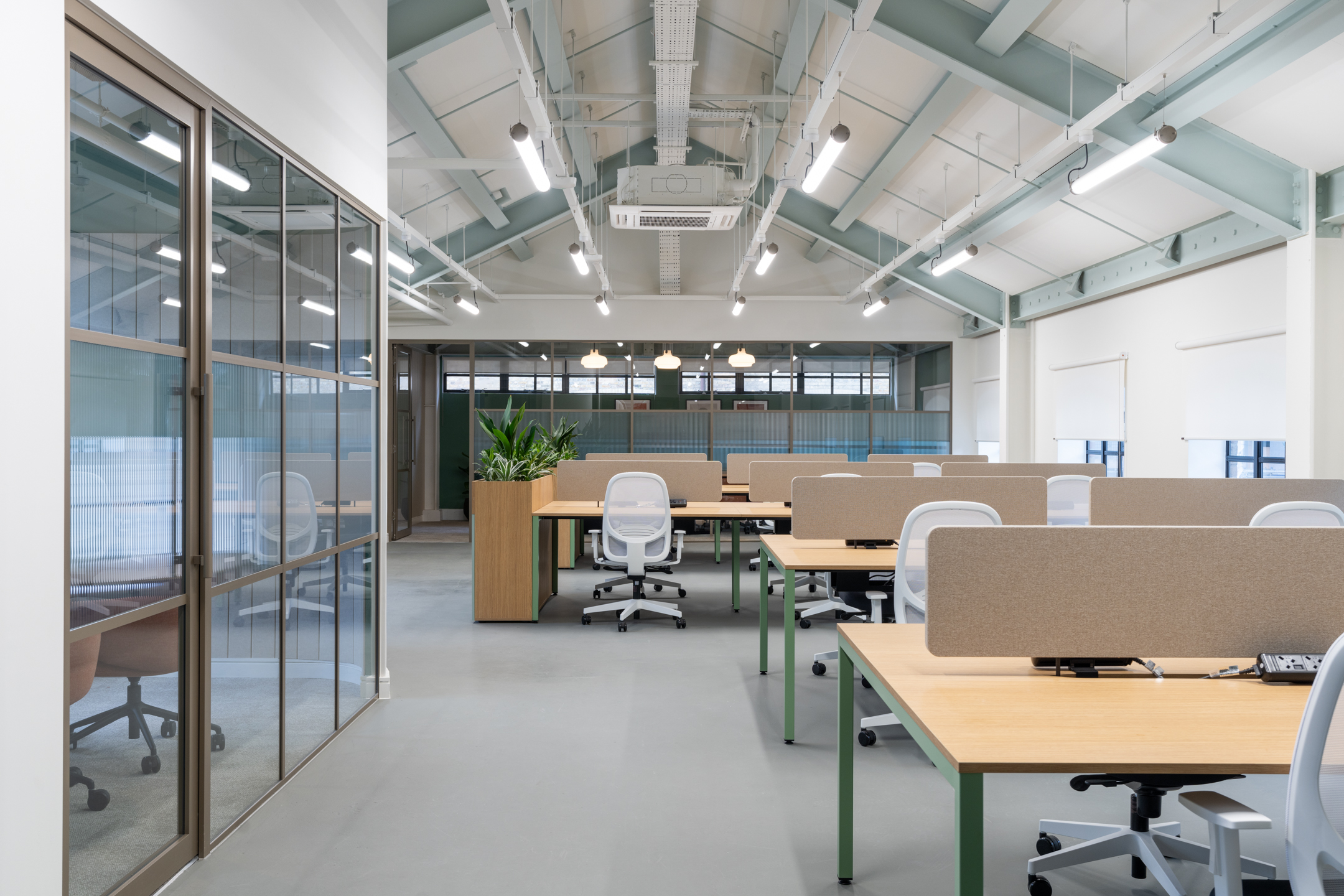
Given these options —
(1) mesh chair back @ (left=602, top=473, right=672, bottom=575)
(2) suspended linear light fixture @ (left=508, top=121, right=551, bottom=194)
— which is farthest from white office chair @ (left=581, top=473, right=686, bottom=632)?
(2) suspended linear light fixture @ (left=508, top=121, right=551, bottom=194)

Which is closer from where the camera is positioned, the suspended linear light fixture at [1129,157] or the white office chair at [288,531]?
the white office chair at [288,531]

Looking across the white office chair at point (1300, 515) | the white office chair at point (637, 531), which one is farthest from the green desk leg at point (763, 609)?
the white office chair at point (1300, 515)

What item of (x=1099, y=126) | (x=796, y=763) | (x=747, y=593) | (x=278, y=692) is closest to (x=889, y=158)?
(x=1099, y=126)

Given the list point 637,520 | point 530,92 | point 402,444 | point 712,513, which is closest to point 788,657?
point 637,520

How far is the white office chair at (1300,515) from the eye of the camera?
3.09 m

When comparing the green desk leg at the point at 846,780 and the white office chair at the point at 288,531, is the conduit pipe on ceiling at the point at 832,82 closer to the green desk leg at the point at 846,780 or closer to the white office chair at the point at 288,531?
the green desk leg at the point at 846,780

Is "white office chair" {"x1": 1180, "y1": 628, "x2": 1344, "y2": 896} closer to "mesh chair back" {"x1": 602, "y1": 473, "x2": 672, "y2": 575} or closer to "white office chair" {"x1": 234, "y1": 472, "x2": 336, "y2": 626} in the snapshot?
"white office chair" {"x1": 234, "y1": 472, "x2": 336, "y2": 626}

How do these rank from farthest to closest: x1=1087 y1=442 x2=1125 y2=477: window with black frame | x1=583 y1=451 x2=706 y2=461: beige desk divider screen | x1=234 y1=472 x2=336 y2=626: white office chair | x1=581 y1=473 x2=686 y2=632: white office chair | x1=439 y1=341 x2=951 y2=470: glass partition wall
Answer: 1. x1=439 y1=341 x2=951 y2=470: glass partition wall
2. x1=1087 y1=442 x2=1125 y2=477: window with black frame
3. x1=583 y1=451 x2=706 y2=461: beige desk divider screen
4. x1=581 y1=473 x2=686 y2=632: white office chair
5. x1=234 y1=472 x2=336 y2=626: white office chair

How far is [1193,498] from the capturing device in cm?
391

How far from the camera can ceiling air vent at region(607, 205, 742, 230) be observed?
6238mm

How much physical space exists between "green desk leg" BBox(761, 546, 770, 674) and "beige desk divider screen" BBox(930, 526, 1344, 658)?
6.29 ft

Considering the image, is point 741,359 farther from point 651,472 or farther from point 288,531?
point 288,531

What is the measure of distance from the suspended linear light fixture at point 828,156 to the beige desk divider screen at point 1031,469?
218 cm

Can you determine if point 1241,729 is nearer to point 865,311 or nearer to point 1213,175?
point 1213,175
